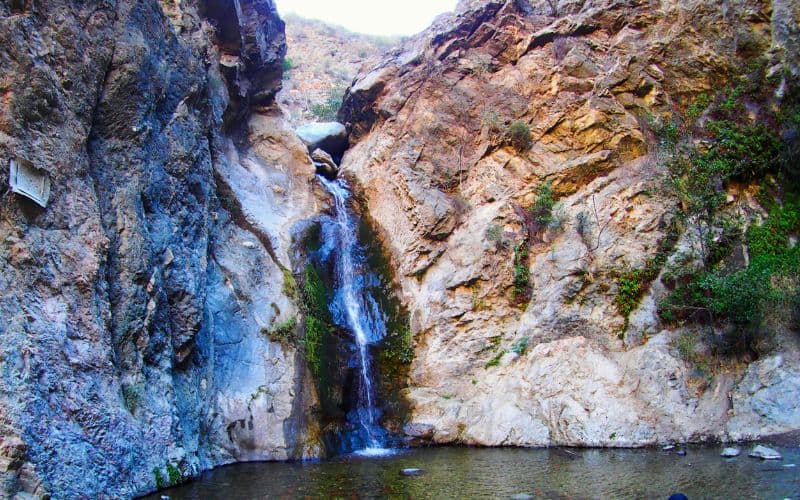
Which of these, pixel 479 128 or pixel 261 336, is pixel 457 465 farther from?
pixel 479 128

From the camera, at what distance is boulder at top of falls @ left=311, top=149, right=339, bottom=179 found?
80.6 feet

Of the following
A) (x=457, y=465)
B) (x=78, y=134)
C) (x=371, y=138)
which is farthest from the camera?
(x=371, y=138)

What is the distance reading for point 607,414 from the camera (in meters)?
14.2

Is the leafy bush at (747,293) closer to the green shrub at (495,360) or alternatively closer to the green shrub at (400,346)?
the green shrub at (495,360)

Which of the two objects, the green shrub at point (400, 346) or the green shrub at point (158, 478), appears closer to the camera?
the green shrub at point (158, 478)

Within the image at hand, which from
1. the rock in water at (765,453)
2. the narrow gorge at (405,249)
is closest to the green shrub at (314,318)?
the narrow gorge at (405,249)

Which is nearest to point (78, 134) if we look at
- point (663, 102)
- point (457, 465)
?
point (457, 465)

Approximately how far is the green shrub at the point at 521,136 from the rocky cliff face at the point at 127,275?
10.4 m

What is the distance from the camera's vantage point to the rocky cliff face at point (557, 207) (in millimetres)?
14398

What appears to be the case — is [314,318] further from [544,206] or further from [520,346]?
[544,206]

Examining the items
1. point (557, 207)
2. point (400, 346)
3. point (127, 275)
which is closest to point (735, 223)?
point (557, 207)

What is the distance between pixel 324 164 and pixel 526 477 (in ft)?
57.8

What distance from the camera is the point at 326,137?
26.8 metres

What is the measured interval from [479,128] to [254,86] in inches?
408
